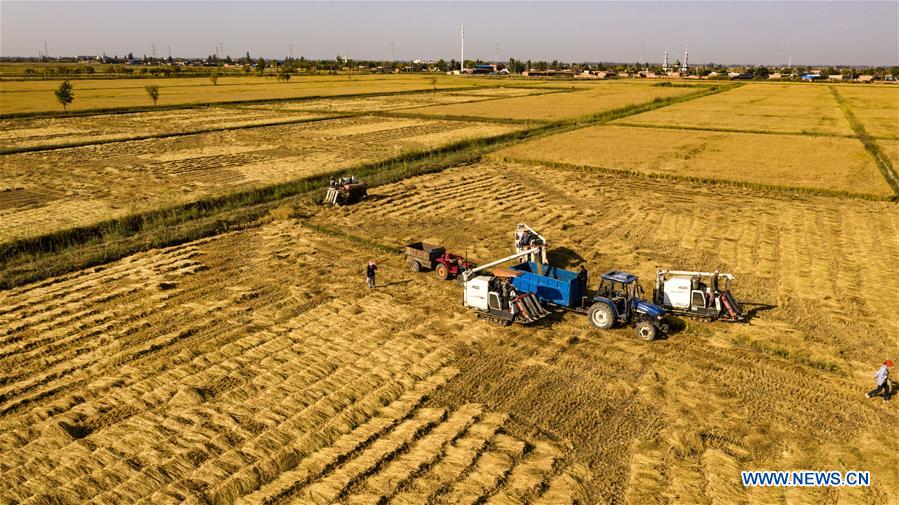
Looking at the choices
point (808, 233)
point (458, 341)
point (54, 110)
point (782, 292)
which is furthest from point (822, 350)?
point (54, 110)

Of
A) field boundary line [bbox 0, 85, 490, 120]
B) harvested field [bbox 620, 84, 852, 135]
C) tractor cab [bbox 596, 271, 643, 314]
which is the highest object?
field boundary line [bbox 0, 85, 490, 120]

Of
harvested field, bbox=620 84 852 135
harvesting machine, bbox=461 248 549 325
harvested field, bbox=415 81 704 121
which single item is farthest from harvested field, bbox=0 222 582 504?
harvested field, bbox=415 81 704 121

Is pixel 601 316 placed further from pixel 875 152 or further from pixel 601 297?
pixel 875 152

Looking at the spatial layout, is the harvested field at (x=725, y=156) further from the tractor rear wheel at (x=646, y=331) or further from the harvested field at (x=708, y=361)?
the tractor rear wheel at (x=646, y=331)

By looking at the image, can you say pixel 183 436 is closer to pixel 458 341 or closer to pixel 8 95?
pixel 458 341

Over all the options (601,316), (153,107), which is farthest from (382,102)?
(601,316)

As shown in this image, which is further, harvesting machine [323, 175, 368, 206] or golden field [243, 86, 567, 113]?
golden field [243, 86, 567, 113]

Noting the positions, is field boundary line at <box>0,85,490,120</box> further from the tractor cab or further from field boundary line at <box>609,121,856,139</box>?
the tractor cab
